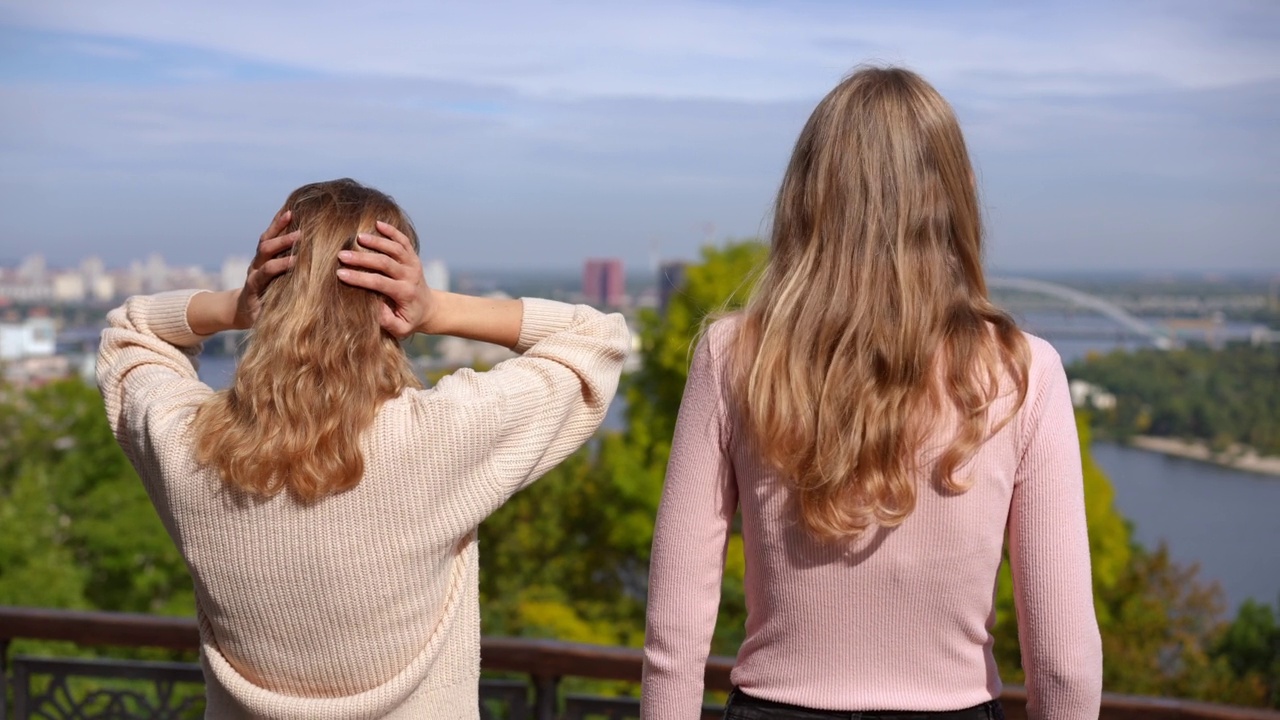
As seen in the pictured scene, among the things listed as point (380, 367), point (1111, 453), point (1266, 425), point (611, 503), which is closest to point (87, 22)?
point (611, 503)

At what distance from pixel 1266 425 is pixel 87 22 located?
4532cm

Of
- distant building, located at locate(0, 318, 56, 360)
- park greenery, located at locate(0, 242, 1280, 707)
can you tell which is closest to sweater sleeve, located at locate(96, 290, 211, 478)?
park greenery, located at locate(0, 242, 1280, 707)

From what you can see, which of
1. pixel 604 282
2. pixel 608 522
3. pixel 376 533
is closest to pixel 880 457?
pixel 376 533

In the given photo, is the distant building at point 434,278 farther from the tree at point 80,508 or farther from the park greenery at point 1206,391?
the park greenery at point 1206,391

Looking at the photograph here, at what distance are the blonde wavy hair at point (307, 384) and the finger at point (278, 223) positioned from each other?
0.02 metres

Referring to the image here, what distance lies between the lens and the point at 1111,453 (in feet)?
117

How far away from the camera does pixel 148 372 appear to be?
150 centimetres

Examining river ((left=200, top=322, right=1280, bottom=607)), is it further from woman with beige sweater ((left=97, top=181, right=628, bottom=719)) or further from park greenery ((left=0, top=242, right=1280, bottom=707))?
woman with beige sweater ((left=97, top=181, right=628, bottom=719))

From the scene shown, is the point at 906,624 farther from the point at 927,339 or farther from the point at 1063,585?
the point at 927,339

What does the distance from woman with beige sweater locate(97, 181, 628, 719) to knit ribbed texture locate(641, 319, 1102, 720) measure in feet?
0.74

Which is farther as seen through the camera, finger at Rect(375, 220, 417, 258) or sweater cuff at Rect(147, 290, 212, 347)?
sweater cuff at Rect(147, 290, 212, 347)

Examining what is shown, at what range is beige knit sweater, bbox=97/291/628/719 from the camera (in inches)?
51.9

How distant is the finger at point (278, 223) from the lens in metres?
1.37

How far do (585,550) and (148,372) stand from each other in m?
21.1
